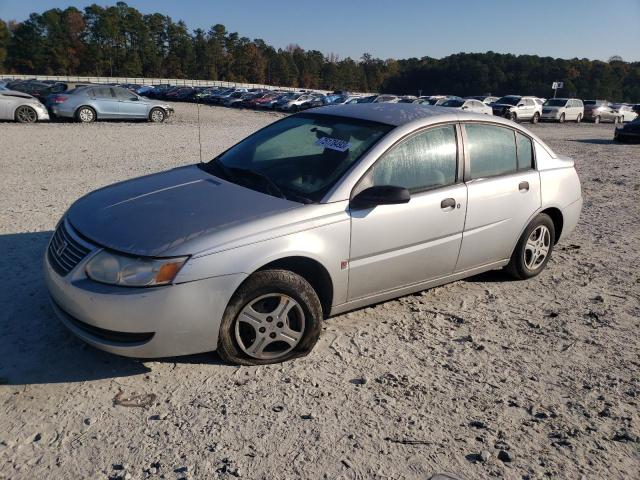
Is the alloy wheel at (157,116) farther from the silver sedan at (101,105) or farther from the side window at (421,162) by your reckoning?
the side window at (421,162)

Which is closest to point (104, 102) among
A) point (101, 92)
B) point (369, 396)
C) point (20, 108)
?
point (101, 92)

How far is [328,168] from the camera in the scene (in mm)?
3904

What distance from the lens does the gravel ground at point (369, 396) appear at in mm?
2635

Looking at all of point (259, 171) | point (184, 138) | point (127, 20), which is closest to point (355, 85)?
point (127, 20)

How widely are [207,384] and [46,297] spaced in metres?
1.78

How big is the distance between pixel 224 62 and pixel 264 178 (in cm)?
12413

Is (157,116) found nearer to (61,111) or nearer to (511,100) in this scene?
(61,111)

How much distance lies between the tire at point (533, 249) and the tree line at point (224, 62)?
104 m

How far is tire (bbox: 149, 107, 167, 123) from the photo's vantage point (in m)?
22.3

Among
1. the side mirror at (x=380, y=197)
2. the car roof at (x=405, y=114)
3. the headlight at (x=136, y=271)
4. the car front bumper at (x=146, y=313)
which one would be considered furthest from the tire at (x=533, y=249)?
the headlight at (x=136, y=271)

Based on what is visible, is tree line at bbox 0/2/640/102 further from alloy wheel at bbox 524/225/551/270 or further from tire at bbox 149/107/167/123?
alloy wheel at bbox 524/225/551/270

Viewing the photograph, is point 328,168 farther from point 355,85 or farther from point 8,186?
point 355,85

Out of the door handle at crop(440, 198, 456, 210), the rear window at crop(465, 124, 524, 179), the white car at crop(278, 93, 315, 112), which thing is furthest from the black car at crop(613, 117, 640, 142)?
the white car at crop(278, 93, 315, 112)

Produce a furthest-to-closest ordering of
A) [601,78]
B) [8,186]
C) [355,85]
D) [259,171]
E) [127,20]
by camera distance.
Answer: [355,85] → [127,20] → [601,78] → [8,186] → [259,171]
